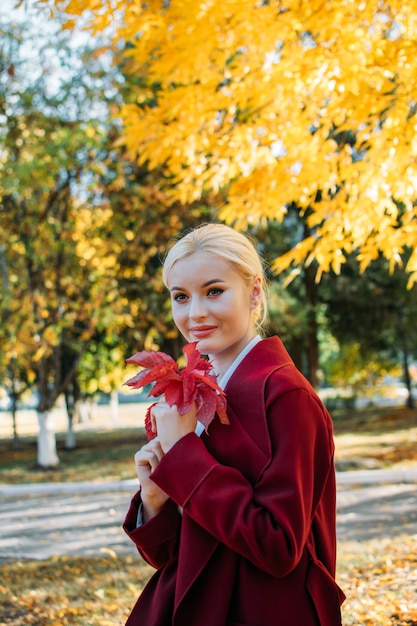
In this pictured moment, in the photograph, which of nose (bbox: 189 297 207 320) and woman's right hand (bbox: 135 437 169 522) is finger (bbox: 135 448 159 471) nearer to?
woman's right hand (bbox: 135 437 169 522)

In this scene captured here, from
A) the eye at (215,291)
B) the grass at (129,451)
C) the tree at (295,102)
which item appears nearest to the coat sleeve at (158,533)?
the eye at (215,291)

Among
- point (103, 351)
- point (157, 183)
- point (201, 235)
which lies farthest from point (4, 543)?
point (103, 351)

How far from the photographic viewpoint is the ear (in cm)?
183

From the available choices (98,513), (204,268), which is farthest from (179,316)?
(98,513)

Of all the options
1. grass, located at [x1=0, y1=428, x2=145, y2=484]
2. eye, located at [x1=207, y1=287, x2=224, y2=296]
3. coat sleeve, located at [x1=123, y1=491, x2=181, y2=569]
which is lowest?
grass, located at [x1=0, y1=428, x2=145, y2=484]

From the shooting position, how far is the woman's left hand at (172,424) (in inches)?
59.9

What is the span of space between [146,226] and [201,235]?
12.2 meters

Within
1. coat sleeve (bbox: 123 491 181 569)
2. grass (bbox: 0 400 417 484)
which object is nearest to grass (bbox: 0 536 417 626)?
coat sleeve (bbox: 123 491 181 569)

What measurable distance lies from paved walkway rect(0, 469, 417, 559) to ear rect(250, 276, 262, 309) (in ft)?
16.2

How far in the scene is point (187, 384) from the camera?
4.96ft

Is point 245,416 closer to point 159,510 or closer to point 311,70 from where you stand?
point 159,510

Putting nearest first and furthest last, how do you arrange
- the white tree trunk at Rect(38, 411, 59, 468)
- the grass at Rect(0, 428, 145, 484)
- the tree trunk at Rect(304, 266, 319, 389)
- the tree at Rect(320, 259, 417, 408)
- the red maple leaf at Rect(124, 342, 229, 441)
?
the red maple leaf at Rect(124, 342, 229, 441), the grass at Rect(0, 428, 145, 484), the white tree trunk at Rect(38, 411, 59, 468), the tree trunk at Rect(304, 266, 319, 389), the tree at Rect(320, 259, 417, 408)

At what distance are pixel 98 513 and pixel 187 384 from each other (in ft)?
24.6

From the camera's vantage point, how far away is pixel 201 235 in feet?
5.75
